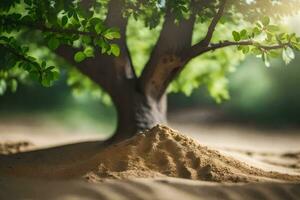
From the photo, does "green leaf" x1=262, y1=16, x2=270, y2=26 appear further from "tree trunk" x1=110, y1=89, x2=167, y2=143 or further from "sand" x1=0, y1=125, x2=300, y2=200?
"tree trunk" x1=110, y1=89, x2=167, y2=143

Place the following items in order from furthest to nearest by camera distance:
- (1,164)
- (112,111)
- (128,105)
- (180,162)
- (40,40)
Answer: (112,111), (40,40), (128,105), (1,164), (180,162)

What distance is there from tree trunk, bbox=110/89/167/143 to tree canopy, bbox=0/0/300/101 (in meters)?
0.27

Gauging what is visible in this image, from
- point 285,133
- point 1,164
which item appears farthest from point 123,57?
point 285,133

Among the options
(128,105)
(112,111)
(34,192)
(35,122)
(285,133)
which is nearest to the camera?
(34,192)

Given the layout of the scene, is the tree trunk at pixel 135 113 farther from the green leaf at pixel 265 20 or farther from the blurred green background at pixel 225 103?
the blurred green background at pixel 225 103

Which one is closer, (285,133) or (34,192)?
(34,192)

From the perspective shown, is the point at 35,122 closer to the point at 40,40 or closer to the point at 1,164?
the point at 40,40

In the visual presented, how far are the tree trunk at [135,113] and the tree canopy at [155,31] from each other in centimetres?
27

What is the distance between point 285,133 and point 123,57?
28.4ft

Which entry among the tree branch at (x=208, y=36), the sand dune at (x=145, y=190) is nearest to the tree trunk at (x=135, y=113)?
the tree branch at (x=208, y=36)

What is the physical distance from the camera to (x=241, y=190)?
172 inches

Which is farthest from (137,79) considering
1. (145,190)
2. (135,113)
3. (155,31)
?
(145,190)

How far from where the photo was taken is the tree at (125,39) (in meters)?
4.85

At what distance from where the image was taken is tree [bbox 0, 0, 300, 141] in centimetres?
485
